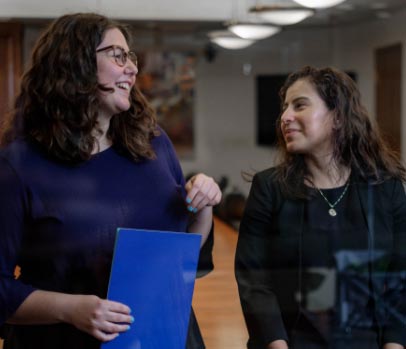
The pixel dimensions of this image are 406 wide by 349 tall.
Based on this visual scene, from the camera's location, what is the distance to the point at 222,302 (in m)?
1.47

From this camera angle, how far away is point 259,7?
3.43m

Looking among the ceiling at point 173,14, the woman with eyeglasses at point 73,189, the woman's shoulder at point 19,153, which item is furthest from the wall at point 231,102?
the woman's shoulder at point 19,153

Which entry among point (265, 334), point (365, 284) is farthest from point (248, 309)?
point (365, 284)

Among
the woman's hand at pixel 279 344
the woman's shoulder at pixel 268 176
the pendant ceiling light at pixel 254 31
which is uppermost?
the pendant ceiling light at pixel 254 31

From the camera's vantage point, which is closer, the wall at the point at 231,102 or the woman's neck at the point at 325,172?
the woman's neck at the point at 325,172

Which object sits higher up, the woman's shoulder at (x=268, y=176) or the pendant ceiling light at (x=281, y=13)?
the pendant ceiling light at (x=281, y=13)

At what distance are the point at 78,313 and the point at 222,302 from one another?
505mm

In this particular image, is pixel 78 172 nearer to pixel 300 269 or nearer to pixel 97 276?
pixel 97 276

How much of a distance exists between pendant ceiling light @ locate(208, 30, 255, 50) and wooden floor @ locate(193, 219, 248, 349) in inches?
56.5

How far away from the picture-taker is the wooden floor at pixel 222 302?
4.46 feet

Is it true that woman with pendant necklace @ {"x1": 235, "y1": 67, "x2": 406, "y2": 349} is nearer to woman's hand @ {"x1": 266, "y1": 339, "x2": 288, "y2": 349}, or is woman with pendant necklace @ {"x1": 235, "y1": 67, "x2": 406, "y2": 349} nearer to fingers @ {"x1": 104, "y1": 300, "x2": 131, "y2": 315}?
woman's hand @ {"x1": 266, "y1": 339, "x2": 288, "y2": 349}

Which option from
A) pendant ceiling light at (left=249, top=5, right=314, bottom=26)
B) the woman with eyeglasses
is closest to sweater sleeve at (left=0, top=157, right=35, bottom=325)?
the woman with eyeglasses

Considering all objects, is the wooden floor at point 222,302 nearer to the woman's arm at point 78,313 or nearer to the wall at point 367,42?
the woman's arm at point 78,313

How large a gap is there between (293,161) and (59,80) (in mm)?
490
